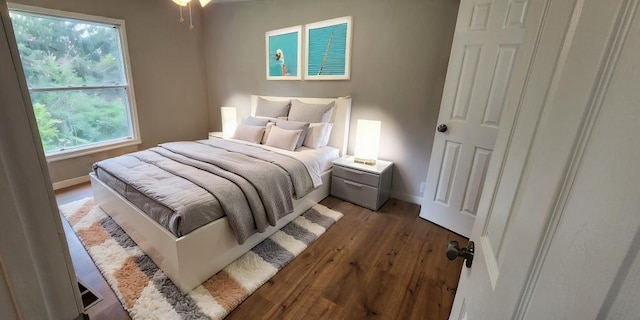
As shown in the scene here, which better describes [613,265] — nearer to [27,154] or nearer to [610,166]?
[610,166]

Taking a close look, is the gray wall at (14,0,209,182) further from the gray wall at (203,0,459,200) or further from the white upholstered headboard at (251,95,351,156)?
the white upholstered headboard at (251,95,351,156)

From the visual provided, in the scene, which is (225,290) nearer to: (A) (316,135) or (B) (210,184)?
(B) (210,184)

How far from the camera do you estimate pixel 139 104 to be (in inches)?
145

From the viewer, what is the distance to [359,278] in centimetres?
189

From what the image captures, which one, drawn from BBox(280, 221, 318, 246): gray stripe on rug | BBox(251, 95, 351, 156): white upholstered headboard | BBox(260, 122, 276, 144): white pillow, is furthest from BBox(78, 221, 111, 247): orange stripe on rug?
BBox(251, 95, 351, 156): white upholstered headboard

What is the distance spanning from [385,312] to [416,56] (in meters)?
2.38

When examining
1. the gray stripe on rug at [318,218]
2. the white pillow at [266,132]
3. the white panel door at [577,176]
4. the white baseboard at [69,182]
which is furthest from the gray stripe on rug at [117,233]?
the white panel door at [577,176]

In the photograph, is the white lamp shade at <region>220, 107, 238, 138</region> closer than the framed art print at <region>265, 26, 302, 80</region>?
No

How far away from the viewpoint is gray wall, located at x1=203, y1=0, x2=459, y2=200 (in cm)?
260

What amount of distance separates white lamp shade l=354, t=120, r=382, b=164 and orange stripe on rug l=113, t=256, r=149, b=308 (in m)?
2.26

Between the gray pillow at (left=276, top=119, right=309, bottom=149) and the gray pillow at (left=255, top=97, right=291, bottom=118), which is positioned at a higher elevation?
the gray pillow at (left=255, top=97, right=291, bottom=118)

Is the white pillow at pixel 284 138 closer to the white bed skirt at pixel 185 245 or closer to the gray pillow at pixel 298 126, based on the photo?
the gray pillow at pixel 298 126

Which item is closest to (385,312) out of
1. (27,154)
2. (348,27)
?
(27,154)

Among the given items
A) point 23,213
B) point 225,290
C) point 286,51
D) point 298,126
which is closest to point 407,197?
point 298,126
